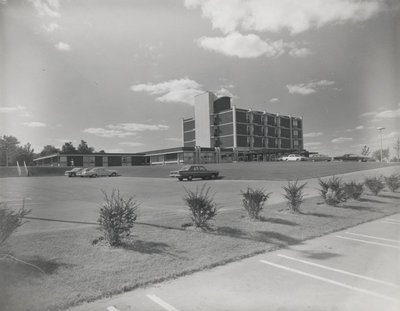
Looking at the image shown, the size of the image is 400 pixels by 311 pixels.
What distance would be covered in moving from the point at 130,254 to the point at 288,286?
2840 millimetres

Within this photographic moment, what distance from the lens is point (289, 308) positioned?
416 cm

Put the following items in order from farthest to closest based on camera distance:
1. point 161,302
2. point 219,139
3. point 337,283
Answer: point 219,139 → point 337,283 → point 161,302

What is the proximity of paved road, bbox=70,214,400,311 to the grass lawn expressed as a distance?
1.19ft

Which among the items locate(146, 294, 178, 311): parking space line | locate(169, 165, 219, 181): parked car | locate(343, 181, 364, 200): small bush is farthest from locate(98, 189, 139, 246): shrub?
locate(169, 165, 219, 181): parked car

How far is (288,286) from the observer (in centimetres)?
484

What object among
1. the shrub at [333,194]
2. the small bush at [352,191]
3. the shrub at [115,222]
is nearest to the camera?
the shrub at [115,222]

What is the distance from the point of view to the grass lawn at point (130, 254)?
4566mm

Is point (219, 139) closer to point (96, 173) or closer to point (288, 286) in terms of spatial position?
point (96, 173)

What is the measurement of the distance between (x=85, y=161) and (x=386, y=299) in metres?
80.8

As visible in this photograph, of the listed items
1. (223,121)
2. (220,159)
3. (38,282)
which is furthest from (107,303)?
(223,121)

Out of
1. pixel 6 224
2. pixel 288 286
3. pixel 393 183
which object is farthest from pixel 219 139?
pixel 288 286

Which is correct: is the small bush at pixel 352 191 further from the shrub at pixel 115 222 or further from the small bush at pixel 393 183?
the shrub at pixel 115 222

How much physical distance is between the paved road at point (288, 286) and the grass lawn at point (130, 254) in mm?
364

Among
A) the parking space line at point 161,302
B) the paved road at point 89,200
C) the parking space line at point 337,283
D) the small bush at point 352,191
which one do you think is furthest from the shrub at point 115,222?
the small bush at point 352,191
